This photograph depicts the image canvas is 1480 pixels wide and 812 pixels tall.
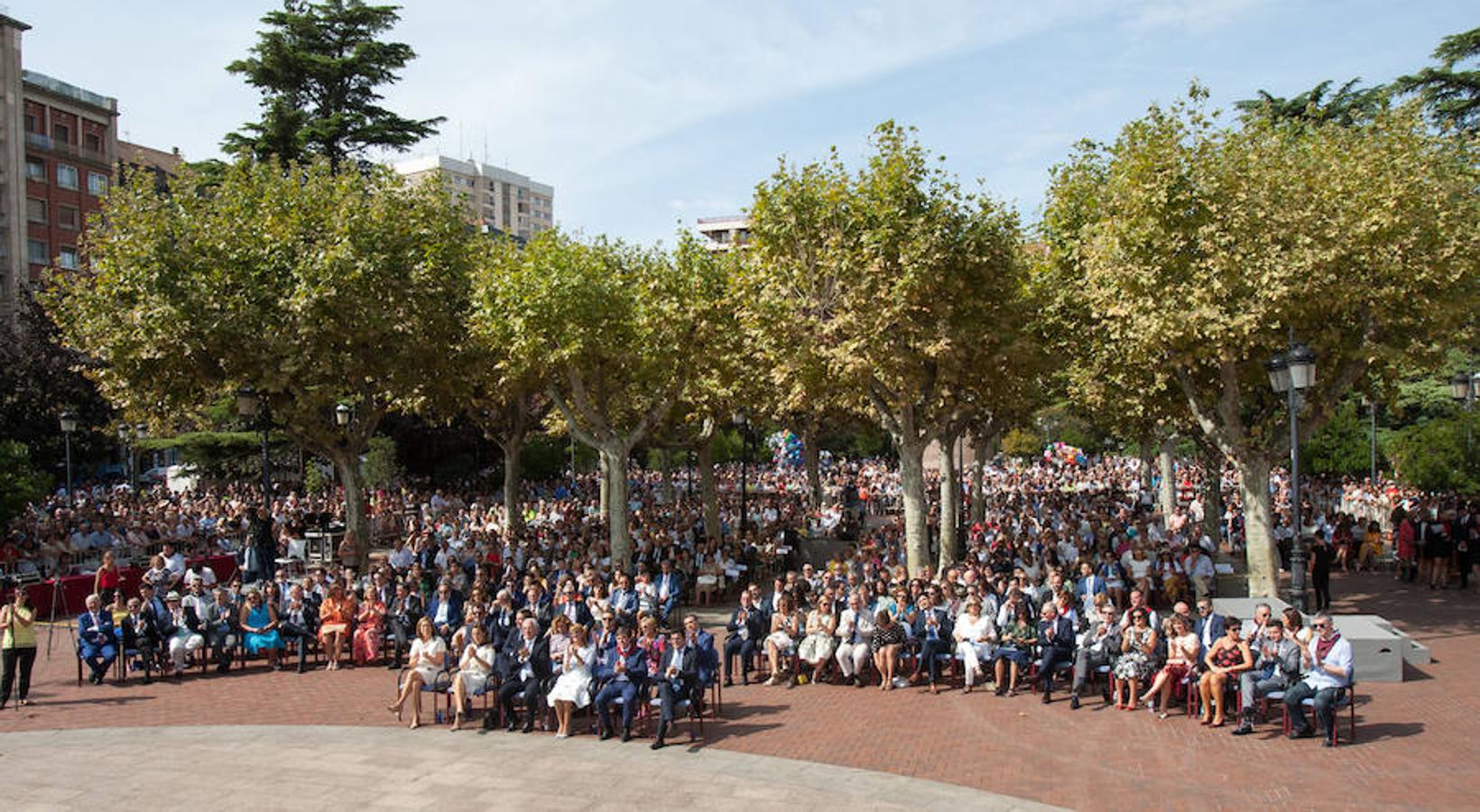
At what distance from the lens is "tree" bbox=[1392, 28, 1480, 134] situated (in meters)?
33.6

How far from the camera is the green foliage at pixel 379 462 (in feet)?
135

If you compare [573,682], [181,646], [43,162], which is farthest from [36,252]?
[573,682]

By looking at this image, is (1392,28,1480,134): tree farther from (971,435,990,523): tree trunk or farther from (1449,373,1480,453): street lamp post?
(971,435,990,523): tree trunk

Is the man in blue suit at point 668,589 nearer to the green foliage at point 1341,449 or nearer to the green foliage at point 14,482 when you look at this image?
the green foliage at point 14,482

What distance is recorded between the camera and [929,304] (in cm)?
1956

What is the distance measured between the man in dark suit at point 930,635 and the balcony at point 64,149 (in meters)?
70.4

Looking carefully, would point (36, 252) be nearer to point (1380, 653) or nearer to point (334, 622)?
point (334, 622)

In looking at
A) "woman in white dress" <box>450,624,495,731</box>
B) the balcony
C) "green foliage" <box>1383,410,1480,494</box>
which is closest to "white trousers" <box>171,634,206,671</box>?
"woman in white dress" <box>450,624,495,731</box>

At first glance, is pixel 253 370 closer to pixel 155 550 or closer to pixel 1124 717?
pixel 155 550

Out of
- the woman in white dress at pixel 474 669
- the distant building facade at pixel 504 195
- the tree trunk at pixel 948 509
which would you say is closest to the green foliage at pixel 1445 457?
the tree trunk at pixel 948 509

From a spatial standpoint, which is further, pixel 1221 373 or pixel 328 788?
pixel 1221 373

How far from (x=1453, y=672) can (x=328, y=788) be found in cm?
1455

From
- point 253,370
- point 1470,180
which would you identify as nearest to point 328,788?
point 253,370

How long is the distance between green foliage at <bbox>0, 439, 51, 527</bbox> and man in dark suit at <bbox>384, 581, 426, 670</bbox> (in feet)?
39.1
